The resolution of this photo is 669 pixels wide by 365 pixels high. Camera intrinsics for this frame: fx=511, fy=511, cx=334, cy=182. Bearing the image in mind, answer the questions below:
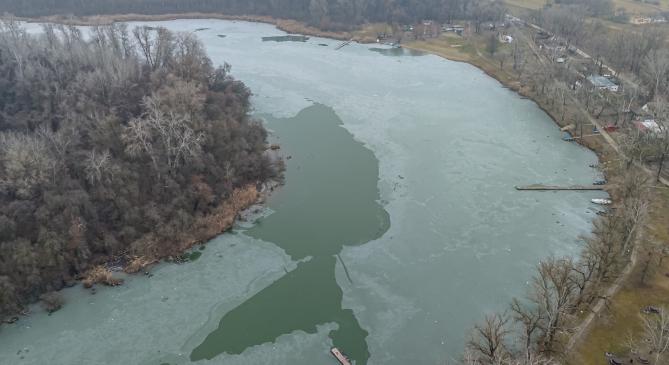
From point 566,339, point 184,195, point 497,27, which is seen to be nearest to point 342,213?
point 184,195

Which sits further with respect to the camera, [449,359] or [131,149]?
[131,149]

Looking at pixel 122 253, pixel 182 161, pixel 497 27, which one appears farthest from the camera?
pixel 497 27

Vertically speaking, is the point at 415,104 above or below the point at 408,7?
below

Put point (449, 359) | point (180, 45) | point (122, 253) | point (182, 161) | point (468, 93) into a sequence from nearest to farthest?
point (449, 359) < point (122, 253) < point (182, 161) < point (180, 45) < point (468, 93)

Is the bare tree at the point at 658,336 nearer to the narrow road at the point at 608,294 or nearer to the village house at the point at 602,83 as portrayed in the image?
the narrow road at the point at 608,294

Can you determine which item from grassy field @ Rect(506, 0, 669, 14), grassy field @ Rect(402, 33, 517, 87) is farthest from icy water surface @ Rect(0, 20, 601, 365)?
grassy field @ Rect(506, 0, 669, 14)

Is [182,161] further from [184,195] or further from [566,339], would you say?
[566,339]
